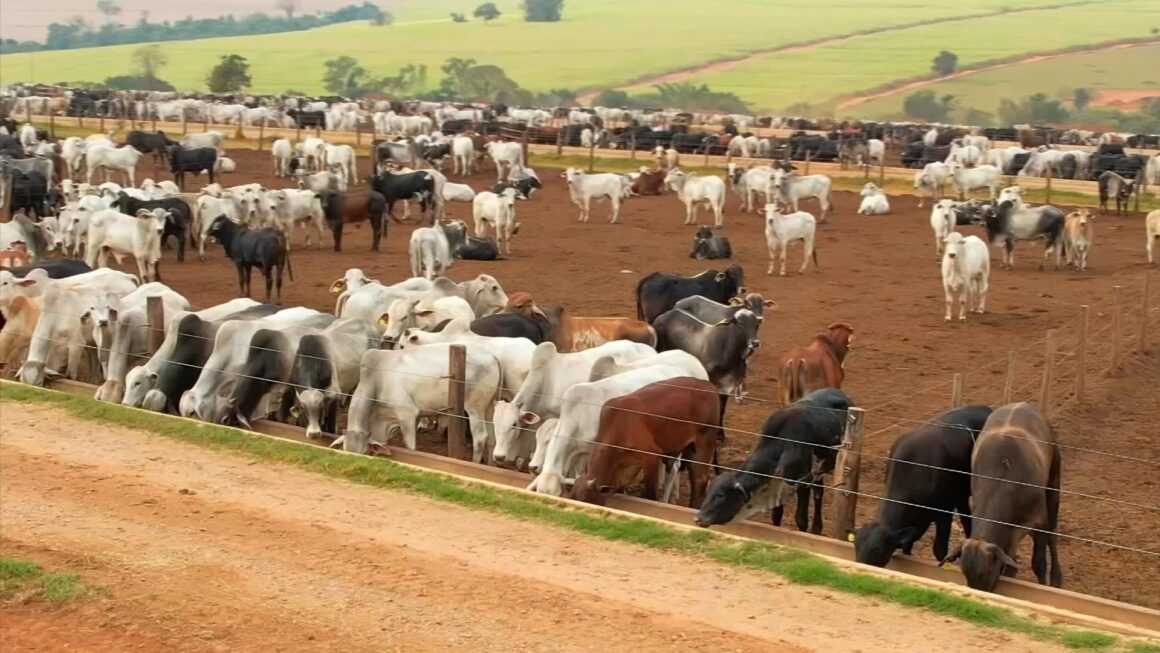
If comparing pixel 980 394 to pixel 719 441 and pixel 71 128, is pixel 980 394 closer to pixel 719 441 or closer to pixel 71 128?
pixel 719 441

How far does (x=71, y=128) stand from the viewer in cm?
5975

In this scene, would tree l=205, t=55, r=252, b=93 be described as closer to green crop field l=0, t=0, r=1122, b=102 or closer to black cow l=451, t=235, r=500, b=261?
green crop field l=0, t=0, r=1122, b=102

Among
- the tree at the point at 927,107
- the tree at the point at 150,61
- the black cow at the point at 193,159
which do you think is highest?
the tree at the point at 150,61

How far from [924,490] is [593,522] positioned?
8.15 feet

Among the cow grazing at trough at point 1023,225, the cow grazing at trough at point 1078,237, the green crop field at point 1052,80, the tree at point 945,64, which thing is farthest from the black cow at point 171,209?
the tree at point 945,64

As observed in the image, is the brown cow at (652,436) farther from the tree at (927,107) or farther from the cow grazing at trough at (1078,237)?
the tree at (927,107)

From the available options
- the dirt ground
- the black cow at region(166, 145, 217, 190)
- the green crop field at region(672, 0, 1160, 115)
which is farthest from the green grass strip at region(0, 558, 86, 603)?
the green crop field at region(672, 0, 1160, 115)

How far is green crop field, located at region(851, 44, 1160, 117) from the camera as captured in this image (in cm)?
12534

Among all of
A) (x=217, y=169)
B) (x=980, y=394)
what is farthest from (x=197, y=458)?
(x=217, y=169)

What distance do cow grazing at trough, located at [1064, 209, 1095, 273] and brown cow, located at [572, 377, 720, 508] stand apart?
17657 millimetres

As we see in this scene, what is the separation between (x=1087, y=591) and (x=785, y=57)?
147703mm

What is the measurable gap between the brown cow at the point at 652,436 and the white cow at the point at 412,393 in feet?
6.16

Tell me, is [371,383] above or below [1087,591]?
above

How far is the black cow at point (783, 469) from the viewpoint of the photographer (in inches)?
425
